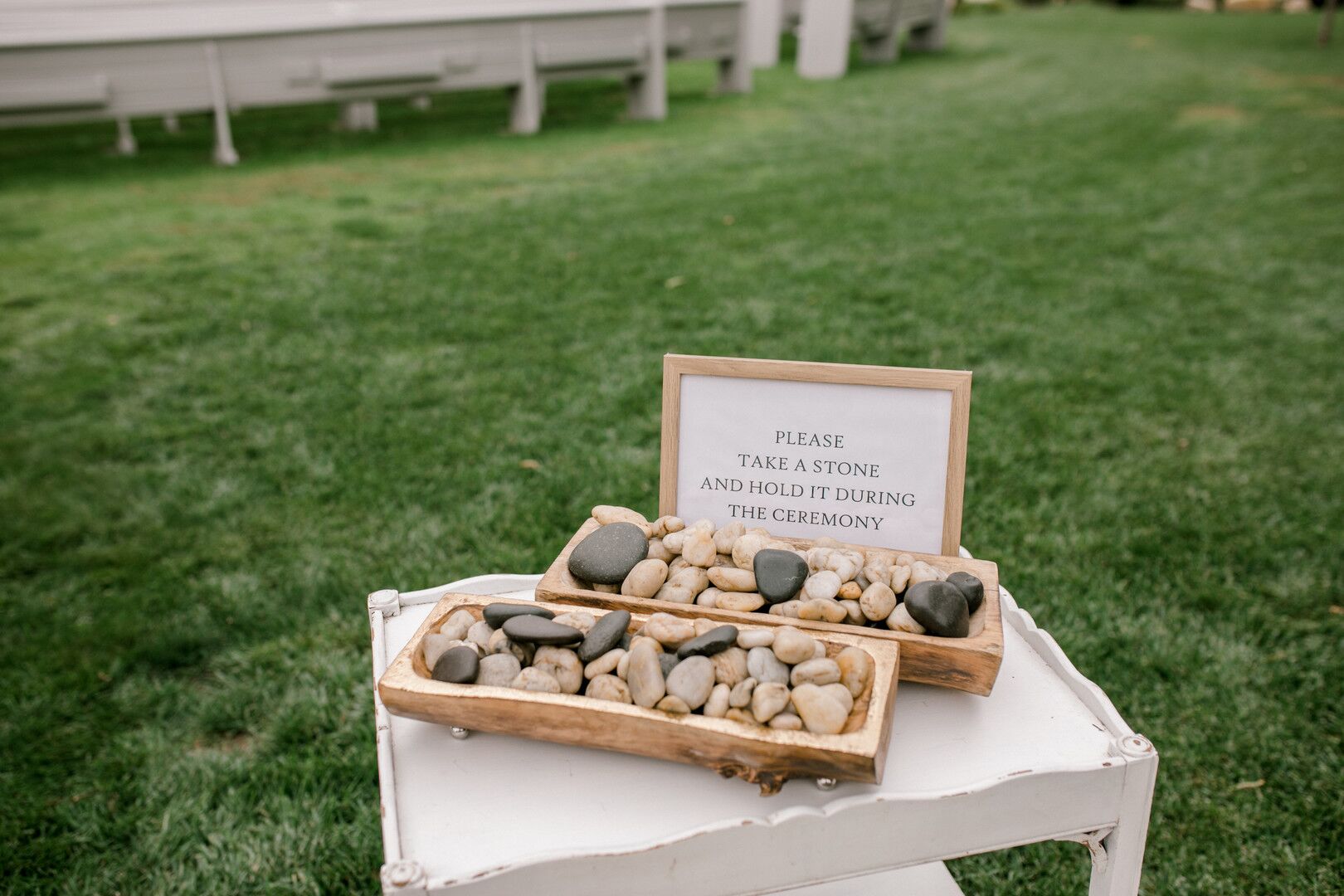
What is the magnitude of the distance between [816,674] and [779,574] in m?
0.20

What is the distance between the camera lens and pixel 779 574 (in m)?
1.20

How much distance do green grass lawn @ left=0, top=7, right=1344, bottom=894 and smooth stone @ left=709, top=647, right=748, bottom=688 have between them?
3.20 ft

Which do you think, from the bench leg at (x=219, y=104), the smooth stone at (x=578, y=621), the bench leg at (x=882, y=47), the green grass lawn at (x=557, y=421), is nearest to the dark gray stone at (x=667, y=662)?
the smooth stone at (x=578, y=621)

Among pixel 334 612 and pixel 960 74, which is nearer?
pixel 334 612

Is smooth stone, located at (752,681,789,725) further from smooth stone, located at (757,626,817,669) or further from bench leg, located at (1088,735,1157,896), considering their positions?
bench leg, located at (1088,735,1157,896)

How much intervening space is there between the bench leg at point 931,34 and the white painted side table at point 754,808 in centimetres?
1339

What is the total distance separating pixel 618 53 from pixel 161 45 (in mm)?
3421

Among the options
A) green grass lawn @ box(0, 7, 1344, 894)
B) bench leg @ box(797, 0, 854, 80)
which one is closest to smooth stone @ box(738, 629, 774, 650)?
green grass lawn @ box(0, 7, 1344, 894)

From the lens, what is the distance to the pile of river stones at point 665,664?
3.27 ft

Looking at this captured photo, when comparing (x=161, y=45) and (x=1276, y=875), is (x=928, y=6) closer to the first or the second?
(x=161, y=45)

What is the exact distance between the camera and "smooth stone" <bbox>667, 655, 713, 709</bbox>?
1.01 meters

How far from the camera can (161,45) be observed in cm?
685

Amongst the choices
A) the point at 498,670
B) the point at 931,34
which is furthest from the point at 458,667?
the point at 931,34

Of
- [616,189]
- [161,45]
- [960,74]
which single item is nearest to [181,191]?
[161,45]
